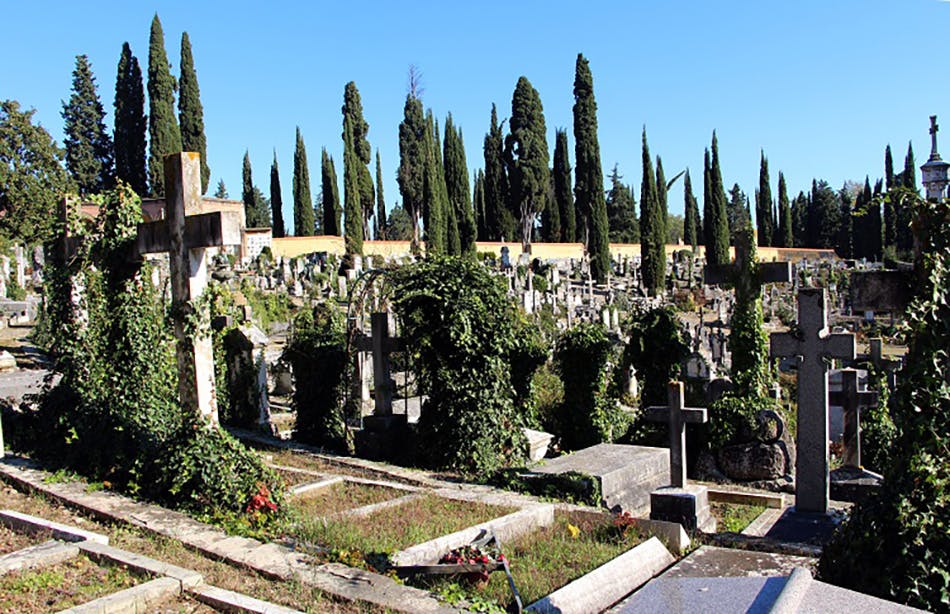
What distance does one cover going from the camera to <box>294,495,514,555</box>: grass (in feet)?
17.8

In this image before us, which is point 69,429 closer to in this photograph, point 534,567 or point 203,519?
point 203,519

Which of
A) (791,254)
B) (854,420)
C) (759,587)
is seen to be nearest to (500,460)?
(854,420)

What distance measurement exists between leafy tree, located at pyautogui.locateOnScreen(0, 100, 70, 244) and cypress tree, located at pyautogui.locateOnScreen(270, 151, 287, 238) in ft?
76.4

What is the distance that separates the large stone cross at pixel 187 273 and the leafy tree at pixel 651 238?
3548 cm

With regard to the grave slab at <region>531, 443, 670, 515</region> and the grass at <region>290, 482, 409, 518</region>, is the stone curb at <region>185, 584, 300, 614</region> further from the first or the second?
the grave slab at <region>531, 443, 670, 515</region>

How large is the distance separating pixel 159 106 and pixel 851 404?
42272 millimetres

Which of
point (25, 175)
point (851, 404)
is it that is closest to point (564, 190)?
point (25, 175)

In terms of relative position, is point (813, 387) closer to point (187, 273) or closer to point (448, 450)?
point (448, 450)

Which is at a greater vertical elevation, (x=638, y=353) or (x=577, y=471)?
(x=638, y=353)

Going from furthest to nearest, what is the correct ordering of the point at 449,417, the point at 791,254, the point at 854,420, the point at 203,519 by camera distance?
the point at 791,254, the point at 854,420, the point at 449,417, the point at 203,519

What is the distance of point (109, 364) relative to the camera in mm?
7816

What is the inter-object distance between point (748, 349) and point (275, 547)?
7894mm

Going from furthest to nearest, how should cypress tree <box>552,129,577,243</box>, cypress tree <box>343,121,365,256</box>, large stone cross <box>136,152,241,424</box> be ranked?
cypress tree <box>552,129,577,243</box>
cypress tree <box>343,121,365,256</box>
large stone cross <box>136,152,241,424</box>

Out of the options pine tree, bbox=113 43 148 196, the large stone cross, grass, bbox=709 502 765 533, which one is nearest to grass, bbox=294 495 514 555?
the large stone cross
